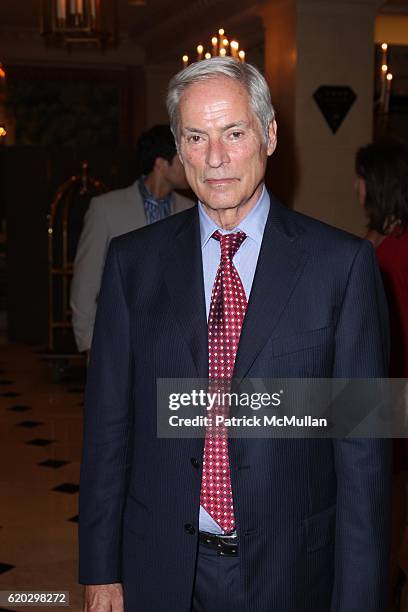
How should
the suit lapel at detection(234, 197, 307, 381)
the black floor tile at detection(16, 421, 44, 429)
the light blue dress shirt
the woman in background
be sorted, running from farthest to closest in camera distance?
the black floor tile at detection(16, 421, 44, 429), the woman in background, the light blue dress shirt, the suit lapel at detection(234, 197, 307, 381)

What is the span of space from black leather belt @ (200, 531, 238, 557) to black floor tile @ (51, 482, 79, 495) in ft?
11.8

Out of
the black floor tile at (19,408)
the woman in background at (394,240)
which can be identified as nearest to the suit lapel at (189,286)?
the woman in background at (394,240)

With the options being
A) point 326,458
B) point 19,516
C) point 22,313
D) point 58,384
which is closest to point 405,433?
point 326,458

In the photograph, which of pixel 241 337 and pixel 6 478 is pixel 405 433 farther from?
pixel 6 478

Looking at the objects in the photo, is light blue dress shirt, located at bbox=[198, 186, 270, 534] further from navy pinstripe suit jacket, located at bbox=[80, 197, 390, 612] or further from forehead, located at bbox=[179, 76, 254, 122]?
forehead, located at bbox=[179, 76, 254, 122]

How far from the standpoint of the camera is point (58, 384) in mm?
8484

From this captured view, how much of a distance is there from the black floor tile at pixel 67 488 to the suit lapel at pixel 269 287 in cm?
374

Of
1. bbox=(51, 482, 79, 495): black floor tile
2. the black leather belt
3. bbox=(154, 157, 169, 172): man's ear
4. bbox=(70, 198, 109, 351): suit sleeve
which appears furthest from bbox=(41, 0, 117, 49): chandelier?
the black leather belt

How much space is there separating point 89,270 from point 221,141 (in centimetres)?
239

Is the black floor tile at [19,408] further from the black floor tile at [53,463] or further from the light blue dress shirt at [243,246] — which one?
the light blue dress shirt at [243,246]

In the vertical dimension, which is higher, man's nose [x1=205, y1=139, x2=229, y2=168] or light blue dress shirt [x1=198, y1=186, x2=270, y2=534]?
man's nose [x1=205, y1=139, x2=229, y2=168]

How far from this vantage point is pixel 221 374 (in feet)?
5.61

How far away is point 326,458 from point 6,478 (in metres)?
4.08

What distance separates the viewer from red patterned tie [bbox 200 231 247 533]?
1708 mm
